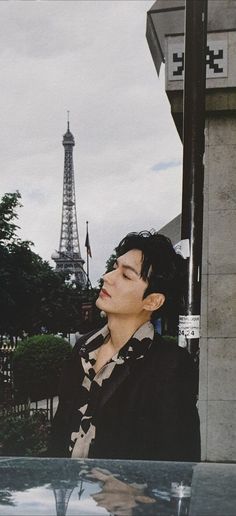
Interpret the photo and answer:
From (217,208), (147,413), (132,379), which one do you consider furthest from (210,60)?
(147,413)

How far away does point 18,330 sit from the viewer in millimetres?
37562

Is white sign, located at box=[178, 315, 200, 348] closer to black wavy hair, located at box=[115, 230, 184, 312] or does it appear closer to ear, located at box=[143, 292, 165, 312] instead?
black wavy hair, located at box=[115, 230, 184, 312]

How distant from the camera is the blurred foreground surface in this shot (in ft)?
5.86

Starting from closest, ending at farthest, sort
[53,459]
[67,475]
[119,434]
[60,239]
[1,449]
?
1. [67,475]
2. [53,459]
3. [119,434]
4. [1,449]
5. [60,239]

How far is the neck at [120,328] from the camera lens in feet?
10.6

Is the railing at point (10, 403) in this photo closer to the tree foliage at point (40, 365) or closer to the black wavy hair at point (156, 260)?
the tree foliage at point (40, 365)

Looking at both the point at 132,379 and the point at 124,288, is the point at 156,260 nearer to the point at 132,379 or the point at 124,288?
the point at 124,288

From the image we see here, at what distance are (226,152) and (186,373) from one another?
6658mm

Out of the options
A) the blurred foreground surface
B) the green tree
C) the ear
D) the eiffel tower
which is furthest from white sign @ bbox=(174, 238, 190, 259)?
the eiffel tower

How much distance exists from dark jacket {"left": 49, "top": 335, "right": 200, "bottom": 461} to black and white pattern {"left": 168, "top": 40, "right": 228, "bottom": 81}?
646 centimetres

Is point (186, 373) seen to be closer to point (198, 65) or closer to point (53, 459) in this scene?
point (53, 459)

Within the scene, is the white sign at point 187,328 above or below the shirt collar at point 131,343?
above

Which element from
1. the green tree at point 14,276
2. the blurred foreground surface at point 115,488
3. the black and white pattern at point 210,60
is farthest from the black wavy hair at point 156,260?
the green tree at point 14,276

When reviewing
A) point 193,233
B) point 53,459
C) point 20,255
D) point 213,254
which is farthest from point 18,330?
point 53,459
